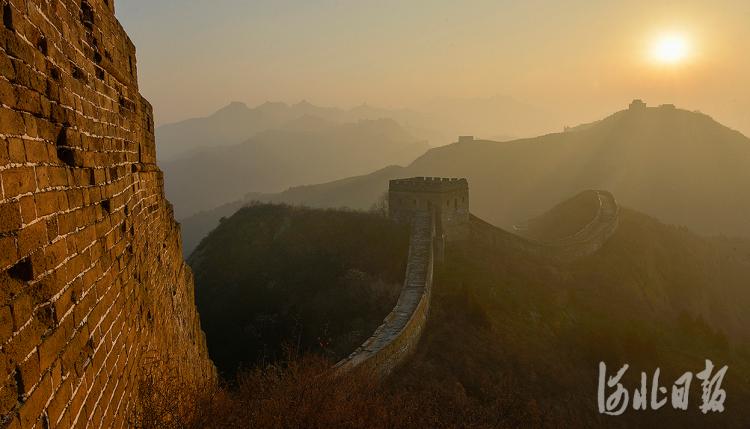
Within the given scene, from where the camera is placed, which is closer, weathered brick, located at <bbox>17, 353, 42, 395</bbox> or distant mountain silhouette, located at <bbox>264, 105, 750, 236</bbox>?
weathered brick, located at <bbox>17, 353, 42, 395</bbox>

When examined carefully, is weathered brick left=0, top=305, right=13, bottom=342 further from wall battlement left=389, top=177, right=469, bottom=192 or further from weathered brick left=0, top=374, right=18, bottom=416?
wall battlement left=389, top=177, right=469, bottom=192

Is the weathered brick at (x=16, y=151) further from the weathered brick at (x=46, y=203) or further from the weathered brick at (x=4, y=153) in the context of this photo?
the weathered brick at (x=46, y=203)

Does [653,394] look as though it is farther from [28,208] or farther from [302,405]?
[28,208]

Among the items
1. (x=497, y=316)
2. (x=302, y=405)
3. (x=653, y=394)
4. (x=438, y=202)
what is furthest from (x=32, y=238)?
(x=438, y=202)

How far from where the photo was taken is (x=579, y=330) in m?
19.3

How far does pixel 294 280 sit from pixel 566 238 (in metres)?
20.6

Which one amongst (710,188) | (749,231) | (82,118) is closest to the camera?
(82,118)

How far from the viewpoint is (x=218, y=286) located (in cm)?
2198

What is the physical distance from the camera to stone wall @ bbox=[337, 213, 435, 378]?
451 inches

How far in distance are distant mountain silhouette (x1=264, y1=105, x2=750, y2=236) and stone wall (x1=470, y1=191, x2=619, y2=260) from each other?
2629cm

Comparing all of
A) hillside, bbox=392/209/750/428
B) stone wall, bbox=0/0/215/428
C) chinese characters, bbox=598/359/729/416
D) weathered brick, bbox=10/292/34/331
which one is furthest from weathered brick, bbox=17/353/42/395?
chinese characters, bbox=598/359/729/416

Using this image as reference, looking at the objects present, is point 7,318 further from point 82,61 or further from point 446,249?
point 446,249

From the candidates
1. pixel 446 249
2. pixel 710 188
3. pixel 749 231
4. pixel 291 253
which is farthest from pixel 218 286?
pixel 710 188

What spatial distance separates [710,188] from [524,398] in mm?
74265
